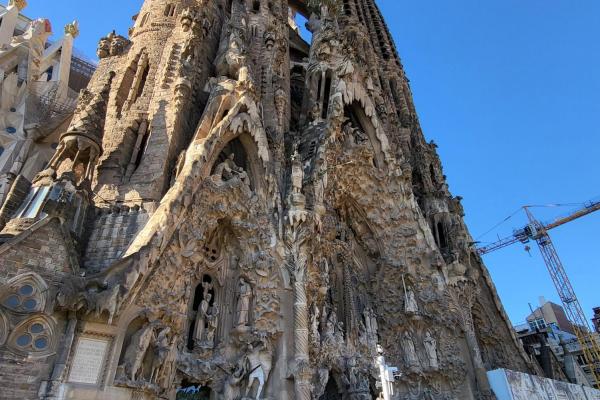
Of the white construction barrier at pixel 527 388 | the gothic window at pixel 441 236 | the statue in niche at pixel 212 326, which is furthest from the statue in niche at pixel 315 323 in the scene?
the gothic window at pixel 441 236

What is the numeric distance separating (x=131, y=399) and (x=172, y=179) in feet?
16.8

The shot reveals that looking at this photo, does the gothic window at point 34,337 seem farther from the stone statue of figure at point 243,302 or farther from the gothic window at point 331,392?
the gothic window at point 331,392

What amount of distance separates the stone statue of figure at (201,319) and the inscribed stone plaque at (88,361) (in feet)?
7.69

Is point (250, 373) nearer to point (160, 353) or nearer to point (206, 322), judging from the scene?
point (206, 322)

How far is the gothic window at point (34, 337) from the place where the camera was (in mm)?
6734

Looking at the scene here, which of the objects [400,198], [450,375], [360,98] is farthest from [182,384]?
[360,98]

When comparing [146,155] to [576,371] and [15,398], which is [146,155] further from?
[576,371]

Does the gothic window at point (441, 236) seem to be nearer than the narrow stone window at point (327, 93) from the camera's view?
No

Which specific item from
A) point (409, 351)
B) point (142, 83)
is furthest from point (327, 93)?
point (409, 351)

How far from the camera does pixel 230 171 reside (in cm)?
1098

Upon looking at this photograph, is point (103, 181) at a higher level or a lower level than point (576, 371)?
higher

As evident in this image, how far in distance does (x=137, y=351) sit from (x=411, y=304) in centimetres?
849

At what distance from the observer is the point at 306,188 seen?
12.5m

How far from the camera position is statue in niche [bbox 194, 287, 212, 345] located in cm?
930
